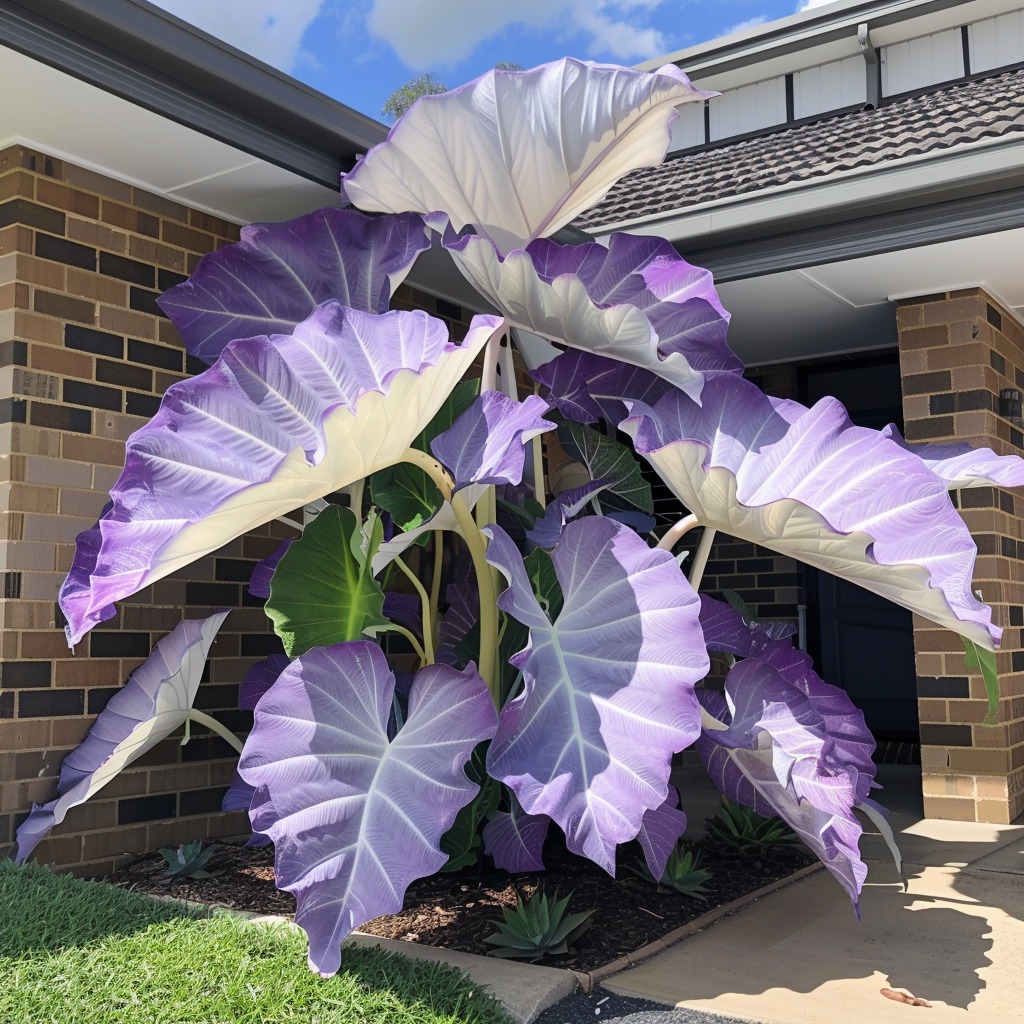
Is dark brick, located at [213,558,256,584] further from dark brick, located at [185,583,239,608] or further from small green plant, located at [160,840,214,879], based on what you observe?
small green plant, located at [160,840,214,879]

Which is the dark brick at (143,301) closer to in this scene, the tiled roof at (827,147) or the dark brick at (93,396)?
the dark brick at (93,396)

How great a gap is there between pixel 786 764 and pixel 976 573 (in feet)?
8.74

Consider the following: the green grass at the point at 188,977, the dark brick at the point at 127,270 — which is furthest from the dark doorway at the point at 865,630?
the green grass at the point at 188,977

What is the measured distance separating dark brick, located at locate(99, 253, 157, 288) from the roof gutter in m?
0.67

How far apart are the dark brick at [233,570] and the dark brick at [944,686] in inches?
117

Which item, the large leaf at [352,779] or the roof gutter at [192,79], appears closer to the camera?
the large leaf at [352,779]

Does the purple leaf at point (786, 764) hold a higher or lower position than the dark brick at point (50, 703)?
lower

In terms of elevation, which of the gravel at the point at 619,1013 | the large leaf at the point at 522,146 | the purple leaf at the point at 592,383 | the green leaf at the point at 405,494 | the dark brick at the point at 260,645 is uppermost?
the large leaf at the point at 522,146

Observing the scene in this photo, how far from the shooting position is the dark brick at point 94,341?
3758 millimetres

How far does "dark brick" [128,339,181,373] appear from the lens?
13.0 feet

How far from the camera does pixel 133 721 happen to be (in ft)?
11.3

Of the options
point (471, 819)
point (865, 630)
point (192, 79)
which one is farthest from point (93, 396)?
point (865, 630)

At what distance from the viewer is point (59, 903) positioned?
294cm

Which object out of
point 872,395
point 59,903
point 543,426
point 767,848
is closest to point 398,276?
point 543,426
